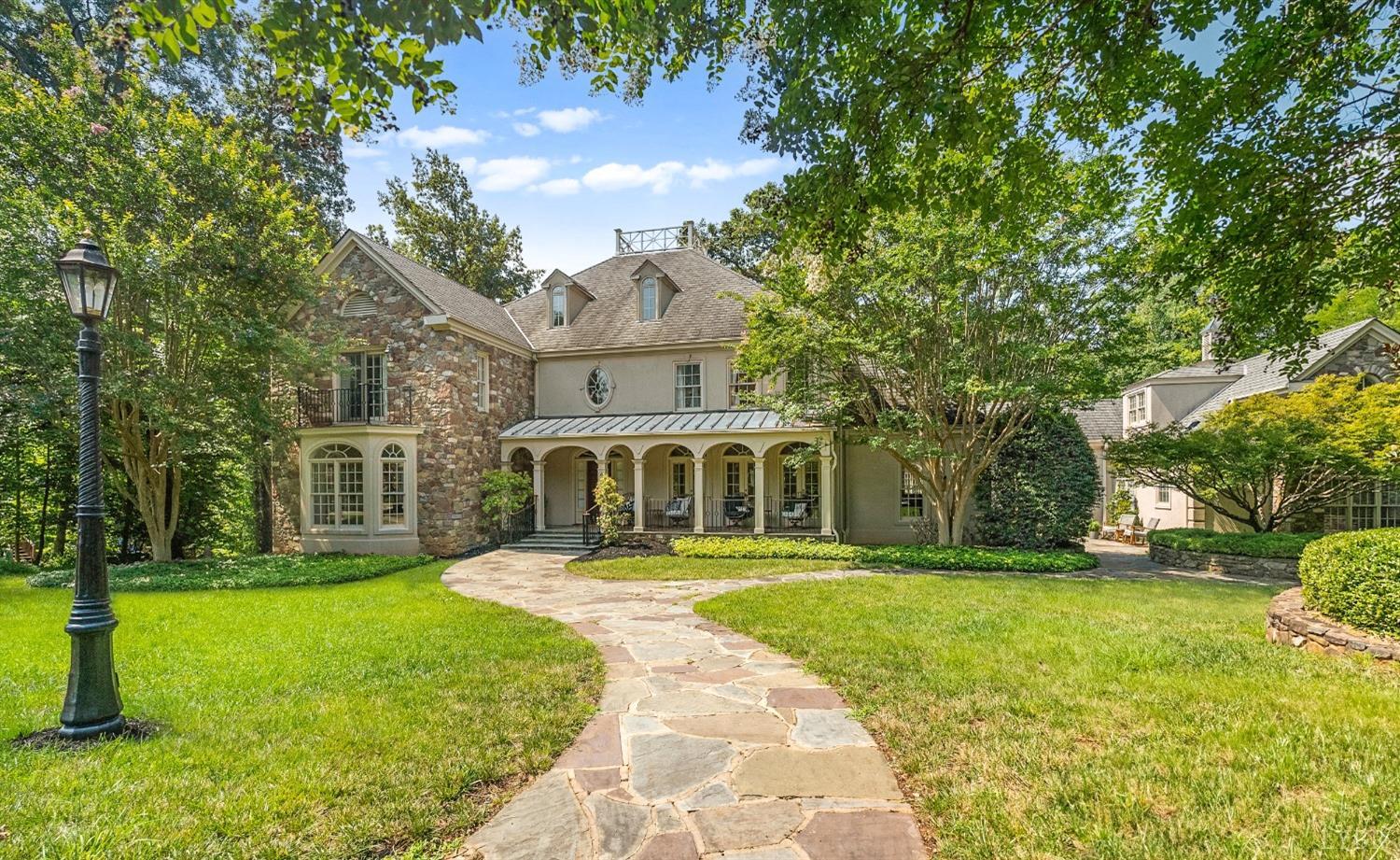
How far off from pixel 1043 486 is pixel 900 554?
4.00m

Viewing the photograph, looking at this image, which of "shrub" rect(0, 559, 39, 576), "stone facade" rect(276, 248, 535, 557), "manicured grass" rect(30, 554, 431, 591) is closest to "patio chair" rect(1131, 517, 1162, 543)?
"stone facade" rect(276, 248, 535, 557)

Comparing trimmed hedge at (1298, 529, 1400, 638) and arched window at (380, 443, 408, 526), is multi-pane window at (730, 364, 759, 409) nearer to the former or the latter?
arched window at (380, 443, 408, 526)

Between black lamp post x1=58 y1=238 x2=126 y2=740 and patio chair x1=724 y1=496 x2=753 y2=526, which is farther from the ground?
black lamp post x1=58 y1=238 x2=126 y2=740

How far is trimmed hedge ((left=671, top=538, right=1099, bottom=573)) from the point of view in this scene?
12406mm

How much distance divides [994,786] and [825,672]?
2123mm

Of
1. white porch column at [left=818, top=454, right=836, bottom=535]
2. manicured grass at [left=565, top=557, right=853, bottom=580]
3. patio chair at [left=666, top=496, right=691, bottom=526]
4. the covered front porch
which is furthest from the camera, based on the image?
patio chair at [left=666, top=496, right=691, bottom=526]

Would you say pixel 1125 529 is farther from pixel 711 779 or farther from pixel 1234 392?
pixel 711 779

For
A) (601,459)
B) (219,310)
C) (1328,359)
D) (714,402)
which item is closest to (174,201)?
(219,310)

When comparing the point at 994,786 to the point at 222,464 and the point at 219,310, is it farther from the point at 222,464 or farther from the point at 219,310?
the point at 222,464

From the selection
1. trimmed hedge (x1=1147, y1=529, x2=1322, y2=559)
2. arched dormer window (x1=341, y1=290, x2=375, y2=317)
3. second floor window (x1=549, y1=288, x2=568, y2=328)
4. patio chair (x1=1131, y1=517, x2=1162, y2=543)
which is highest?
second floor window (x1=549, y1=288, x2=568, y2=328)

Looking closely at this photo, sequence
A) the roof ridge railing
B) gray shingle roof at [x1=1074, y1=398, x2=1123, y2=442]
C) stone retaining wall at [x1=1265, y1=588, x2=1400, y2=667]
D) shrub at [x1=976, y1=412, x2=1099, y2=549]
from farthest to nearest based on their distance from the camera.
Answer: gray shingle roof at [x1=1074, y1=398, x2=1123, y2=442] → the roof ridge railing → shrub at [x1=976, y1=412, x2=1099, y2=549] → stone retaining wall at [x1=1265, y1=588, x2=1400, y2=667]

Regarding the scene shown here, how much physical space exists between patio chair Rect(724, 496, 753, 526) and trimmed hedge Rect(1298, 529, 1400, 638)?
39.0 feet

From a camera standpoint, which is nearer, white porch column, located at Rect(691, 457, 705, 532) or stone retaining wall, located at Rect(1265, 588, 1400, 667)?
stone retaining wall, located at Rect(1265, 588, 1400, 667)

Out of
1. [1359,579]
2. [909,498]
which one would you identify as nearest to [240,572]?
[909,498]
